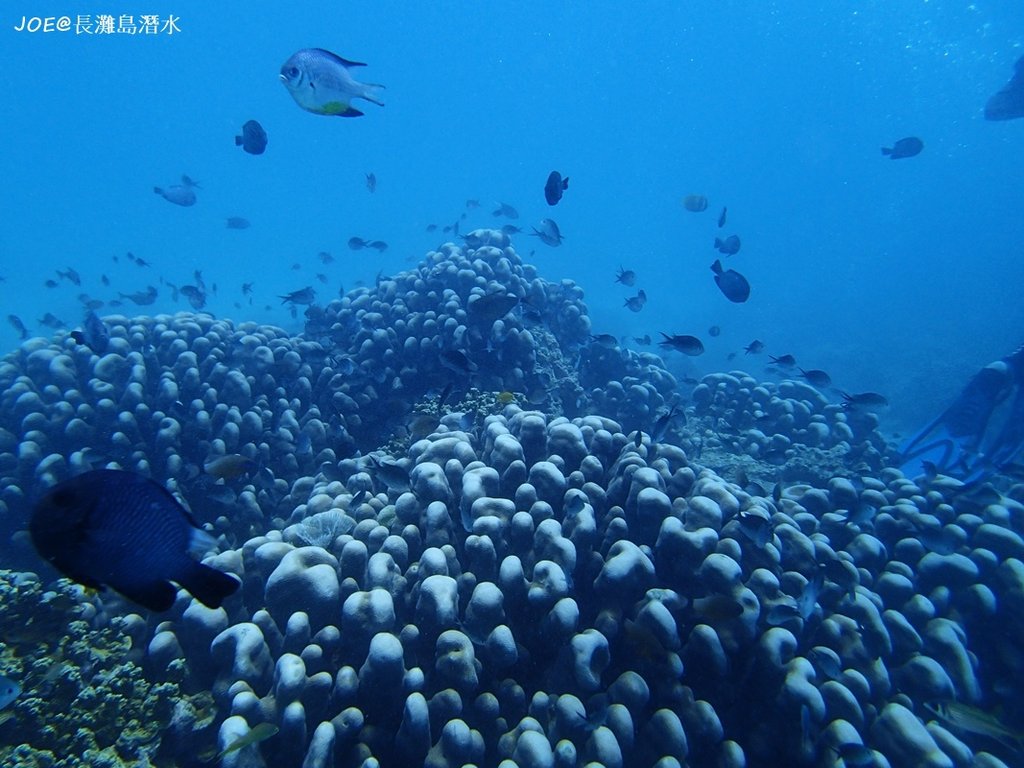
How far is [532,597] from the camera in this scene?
3684 millimetres

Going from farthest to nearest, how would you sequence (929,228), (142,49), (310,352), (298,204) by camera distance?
(298,204), (142,49), (929,228), (310,352)

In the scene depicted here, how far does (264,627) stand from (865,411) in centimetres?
1075

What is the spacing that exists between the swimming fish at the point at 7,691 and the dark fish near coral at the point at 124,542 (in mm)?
2107

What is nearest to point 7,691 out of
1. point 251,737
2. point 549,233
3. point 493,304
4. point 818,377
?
point 251,737

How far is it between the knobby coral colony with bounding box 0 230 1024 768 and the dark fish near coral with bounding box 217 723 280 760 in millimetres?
20

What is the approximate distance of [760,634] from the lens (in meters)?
3.87

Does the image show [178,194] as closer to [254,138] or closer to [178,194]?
[178,194]

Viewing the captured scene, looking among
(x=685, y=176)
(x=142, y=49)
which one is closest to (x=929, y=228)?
(x=685, y=176)

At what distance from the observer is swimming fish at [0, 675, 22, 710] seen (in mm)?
2805

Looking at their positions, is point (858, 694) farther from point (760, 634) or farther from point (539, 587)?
point (539, 587)

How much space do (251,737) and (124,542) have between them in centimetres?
183

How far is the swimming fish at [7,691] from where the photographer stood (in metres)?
2.80

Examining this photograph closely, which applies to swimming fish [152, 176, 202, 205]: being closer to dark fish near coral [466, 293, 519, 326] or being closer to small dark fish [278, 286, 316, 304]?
small dark fish [278, 286, 316, 304]

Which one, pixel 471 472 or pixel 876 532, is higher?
pixel 876 532
